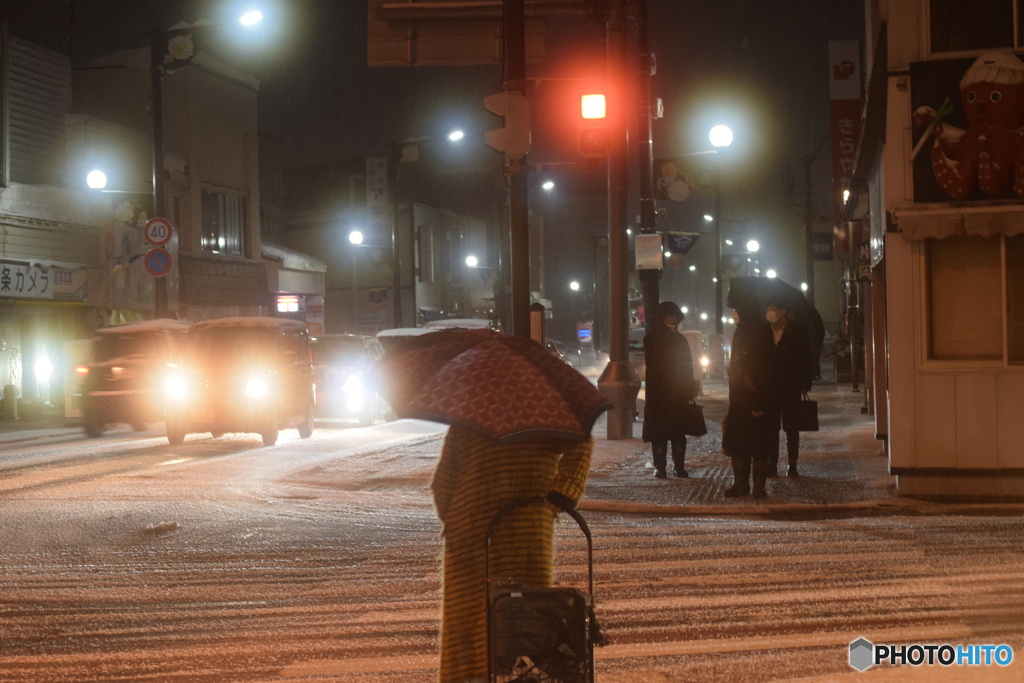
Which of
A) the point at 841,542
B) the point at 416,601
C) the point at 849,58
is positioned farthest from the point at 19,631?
the point at 849,58

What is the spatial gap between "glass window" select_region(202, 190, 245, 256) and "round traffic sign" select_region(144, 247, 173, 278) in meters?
13.3

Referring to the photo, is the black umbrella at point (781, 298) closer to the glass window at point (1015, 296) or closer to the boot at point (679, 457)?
the boot at point (679, 457)

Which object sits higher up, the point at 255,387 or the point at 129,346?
the point at 129,346

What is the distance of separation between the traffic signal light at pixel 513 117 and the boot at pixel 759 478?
12.9 ft

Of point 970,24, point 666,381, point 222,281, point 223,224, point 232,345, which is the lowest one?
point 666,381

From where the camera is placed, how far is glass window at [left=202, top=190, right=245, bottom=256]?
3928 centimetres

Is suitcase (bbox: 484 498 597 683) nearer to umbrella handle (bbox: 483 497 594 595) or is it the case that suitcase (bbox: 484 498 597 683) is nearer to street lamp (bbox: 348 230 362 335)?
umbrella handle (bbox: 483 497 594 595)

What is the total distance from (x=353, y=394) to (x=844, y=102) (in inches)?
555

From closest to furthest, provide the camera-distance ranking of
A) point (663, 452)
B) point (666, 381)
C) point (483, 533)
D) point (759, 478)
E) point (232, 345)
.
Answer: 1. point (483, 533)
2. point (759, 478)
3. point (666, 381)
4. point (663, 452)
5. point (232, 345)

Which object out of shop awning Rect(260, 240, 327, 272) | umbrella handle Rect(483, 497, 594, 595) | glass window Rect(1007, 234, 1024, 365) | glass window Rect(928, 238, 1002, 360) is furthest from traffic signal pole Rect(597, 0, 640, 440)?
A: shop awning Rect(260, 240, 327, 272)

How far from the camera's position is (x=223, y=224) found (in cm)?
4038

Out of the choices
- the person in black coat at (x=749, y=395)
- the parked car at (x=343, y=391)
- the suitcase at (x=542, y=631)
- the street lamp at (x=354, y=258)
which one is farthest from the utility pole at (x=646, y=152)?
the street lamp at (x=354, y=258)

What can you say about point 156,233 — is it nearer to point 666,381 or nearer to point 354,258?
point 666,381

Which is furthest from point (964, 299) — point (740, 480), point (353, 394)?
point (353, 394)
